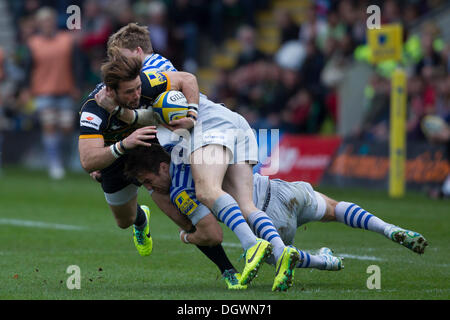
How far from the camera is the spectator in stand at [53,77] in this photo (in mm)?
16688

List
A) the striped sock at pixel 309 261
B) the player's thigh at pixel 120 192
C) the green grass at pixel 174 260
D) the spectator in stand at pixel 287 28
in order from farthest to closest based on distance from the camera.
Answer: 1. the spectator in stand at pixel 287 28
2. the player's thigh at pixel 120 192
3. the striped sock at pixel 309 261
4. the green grass at pixel 174 260

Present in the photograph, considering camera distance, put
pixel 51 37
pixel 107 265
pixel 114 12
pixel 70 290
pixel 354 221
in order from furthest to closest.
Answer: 1. pixel 114 12
2. pixel 51 37
3. pixel 107 265
4. pixel 354 221
5. pixel 70 290

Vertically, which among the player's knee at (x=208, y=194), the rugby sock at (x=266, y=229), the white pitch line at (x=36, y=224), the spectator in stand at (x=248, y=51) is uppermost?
the spectator in stand at (x=248, y=51)

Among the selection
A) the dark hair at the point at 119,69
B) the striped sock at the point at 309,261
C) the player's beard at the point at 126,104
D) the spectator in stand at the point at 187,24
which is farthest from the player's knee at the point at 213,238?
the spectator in stand at the point at 187,24

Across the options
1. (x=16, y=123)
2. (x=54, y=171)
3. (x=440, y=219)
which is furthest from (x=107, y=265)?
(x=16, y=123)

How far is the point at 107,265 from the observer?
23.3 feet

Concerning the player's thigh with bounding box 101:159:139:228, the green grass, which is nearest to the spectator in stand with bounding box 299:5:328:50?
the green grass

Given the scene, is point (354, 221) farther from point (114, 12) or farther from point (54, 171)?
point (114, 12)

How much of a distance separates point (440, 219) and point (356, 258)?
296 centimetres

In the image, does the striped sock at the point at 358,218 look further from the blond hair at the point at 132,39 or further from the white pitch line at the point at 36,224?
the white pitch line at the point at 36,224

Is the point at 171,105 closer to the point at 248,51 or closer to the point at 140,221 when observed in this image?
the point at 140,221

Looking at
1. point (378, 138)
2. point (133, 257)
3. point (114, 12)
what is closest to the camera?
point (133, 257)

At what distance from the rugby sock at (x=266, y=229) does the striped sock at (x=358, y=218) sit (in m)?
0.61

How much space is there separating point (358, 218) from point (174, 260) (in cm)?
183
